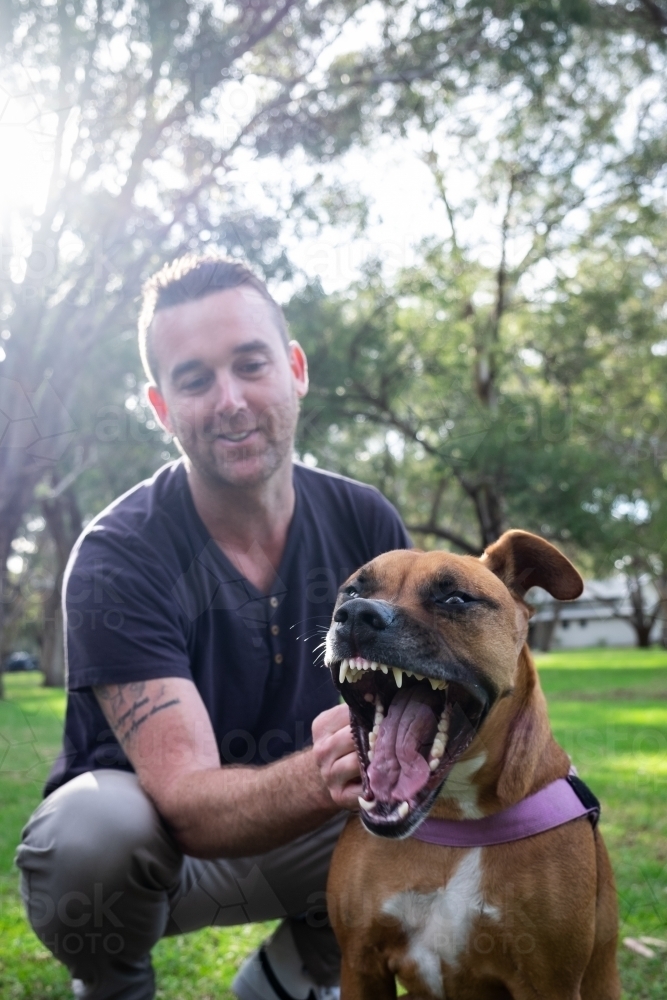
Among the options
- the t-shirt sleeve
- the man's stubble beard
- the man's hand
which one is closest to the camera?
the man's hand

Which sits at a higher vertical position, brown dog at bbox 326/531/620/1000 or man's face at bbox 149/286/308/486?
man's face at bbox 149/286/308/486

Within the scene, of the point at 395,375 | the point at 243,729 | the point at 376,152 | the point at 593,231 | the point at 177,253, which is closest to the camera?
the point at 243,729

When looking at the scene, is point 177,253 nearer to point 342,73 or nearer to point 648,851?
point 342,73

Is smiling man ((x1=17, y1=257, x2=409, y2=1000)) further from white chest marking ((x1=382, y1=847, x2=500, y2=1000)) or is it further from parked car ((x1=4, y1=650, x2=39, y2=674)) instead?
Answer: parked car ((x1=4, y1=650, x2=39, y2=674))

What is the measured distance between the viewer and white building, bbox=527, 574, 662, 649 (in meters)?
6.70

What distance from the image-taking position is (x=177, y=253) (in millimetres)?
7938

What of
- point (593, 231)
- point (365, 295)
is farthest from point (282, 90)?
point (593, 231)

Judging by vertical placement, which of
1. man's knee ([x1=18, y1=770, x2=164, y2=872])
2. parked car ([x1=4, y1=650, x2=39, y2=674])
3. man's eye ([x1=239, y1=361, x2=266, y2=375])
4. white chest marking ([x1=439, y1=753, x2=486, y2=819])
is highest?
man's eye ([x1=239, y1=361, x2=266, y2=375])

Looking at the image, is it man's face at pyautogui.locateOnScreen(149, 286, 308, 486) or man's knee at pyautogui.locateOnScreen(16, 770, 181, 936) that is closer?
man's knee at pyautogui.locateOnScreen(16, 770, 181, 936)

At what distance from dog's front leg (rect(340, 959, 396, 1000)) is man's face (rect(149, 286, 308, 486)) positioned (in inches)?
63.0

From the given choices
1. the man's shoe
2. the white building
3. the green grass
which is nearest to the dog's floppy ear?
the white building

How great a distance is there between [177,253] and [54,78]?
1.91 metres

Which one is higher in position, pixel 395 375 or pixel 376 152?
pixel 376 152

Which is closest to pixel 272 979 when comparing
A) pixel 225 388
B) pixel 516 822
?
pixel 516 822
